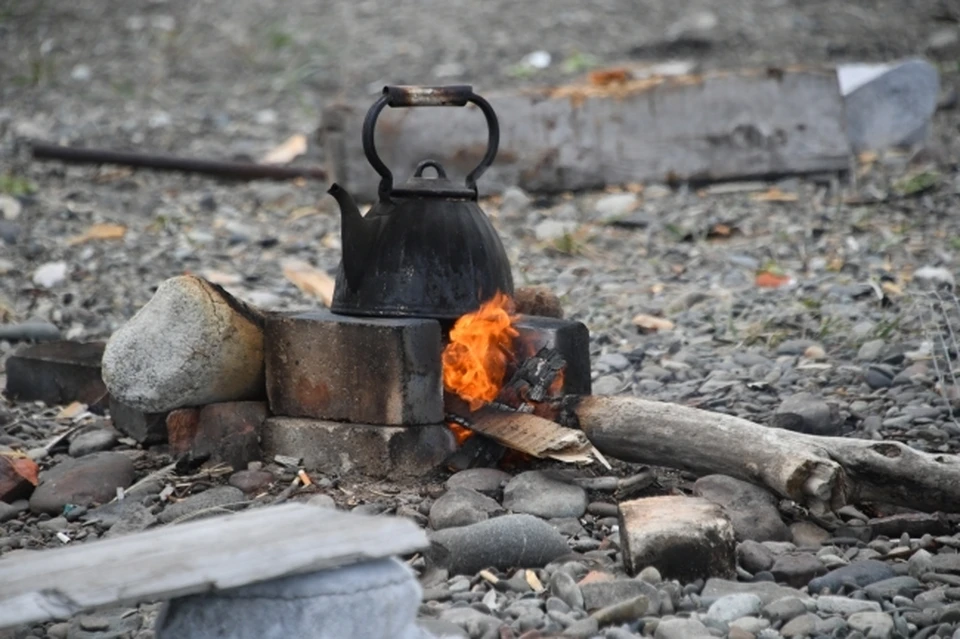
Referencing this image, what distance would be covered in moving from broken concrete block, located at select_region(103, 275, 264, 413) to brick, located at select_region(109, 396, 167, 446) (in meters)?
0.17

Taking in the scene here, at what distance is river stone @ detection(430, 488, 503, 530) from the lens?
3.49 m

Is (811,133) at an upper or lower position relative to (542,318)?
upper

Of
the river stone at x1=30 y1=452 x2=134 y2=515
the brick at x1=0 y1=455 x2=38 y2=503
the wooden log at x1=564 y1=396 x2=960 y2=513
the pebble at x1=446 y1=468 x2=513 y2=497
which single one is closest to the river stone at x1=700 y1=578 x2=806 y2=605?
the wooden log at x1=564 y1=396 x2=960 y2=513

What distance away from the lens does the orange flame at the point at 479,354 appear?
13.0 ft

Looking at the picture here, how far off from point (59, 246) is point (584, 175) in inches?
121

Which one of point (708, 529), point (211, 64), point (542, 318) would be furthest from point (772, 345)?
point (211, 64)

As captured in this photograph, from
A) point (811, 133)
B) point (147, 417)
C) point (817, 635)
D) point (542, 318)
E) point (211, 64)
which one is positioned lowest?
point (817, 635)

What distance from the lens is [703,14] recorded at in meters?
13.1

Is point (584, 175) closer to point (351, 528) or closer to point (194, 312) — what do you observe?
point (194, 312)

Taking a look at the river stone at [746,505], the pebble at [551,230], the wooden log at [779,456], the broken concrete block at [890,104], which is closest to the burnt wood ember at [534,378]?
the wooden log at [779,456]

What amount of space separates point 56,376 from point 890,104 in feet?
18.7

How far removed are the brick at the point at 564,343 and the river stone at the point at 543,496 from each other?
391 millimetres

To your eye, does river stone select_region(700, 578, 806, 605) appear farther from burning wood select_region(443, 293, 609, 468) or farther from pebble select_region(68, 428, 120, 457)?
pebble select_region(68, 428, 120, 457)

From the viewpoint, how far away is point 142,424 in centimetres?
425
